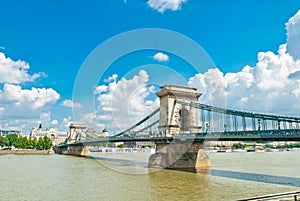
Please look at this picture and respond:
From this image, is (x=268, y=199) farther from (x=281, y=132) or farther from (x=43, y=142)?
(x=43, y=142)

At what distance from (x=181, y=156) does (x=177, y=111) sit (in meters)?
5.77

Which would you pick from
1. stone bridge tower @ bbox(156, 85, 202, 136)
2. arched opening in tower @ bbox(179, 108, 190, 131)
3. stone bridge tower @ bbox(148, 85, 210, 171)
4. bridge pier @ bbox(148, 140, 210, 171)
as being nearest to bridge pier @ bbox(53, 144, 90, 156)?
arched opening in tower @ bbox(179, 108, 190, 131)

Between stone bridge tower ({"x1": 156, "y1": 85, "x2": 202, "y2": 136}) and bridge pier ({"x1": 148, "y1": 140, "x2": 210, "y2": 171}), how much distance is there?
1857 millimetres

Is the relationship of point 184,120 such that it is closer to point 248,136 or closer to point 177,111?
point 177,111

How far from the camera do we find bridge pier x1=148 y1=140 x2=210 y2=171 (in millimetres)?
31969

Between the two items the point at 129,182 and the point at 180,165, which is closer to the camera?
the point at 129,182

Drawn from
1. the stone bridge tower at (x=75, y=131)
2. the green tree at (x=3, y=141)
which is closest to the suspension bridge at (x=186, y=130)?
the stone bridge tower at (x=75, y=131)

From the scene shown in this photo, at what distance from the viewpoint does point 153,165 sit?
3259 cm

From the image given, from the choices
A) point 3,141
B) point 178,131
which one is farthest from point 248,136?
point 3,141

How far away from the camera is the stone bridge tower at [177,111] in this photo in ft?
116

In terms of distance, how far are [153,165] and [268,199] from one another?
23.7 meters

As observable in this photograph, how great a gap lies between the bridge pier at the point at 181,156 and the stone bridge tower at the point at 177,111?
1857mm

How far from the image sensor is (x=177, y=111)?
35.7m

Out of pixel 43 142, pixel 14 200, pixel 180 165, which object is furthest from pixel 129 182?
pixel 43 142
